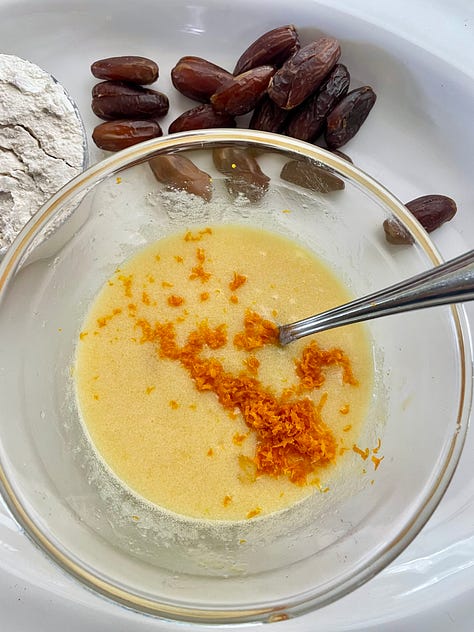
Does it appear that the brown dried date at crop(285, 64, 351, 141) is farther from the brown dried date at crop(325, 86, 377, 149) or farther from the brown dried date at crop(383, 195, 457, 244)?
the brown dried date at crop(383, 195, 457, 244)

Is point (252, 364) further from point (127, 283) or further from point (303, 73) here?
point (303, 73)

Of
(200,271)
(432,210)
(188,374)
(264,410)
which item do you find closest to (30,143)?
(200,271)

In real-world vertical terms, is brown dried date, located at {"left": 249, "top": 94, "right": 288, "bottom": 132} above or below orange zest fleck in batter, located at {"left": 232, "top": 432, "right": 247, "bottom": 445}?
above

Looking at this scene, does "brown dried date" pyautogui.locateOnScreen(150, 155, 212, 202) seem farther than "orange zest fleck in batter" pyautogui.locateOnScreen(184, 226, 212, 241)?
No

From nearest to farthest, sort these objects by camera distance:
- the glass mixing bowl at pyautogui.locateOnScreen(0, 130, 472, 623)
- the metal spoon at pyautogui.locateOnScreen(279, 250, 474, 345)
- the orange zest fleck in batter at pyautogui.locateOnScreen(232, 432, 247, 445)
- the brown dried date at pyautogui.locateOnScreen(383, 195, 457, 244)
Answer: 1. the metal spoon at pyautogui.locateOnScreen(279, 250, 474, 345)
2. the glass mixing bowl at pyautogui.locateOnScreen(0, 130, 472, 623)
3. the orange zest fleck in batter at pyautogui.locateOnScreen(232, 432, 247, 445)
4. the brown dried date at pyautogui.locateOnScreen(383, 195, 457, 244)

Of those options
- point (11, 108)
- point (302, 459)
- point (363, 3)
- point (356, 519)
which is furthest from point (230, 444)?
point (363, 3)

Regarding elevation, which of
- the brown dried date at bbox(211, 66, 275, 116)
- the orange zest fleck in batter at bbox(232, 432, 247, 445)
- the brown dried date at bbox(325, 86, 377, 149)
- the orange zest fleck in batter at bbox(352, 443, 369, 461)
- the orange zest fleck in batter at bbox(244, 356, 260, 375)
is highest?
the brown dried date at bbox(211, 66, 275, 116)

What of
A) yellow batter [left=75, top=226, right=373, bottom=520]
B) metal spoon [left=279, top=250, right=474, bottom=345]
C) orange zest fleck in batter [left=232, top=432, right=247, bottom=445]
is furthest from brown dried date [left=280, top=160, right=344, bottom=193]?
orange zest fleck in batter [left=232, top=432, right=247, bottom=445]

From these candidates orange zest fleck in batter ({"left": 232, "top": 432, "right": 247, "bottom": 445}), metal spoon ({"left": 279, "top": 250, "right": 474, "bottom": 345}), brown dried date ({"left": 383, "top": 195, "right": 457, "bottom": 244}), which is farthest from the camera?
brown dried date ({"left": 383, "top": 195, "right": 457, "bottom": 244})
